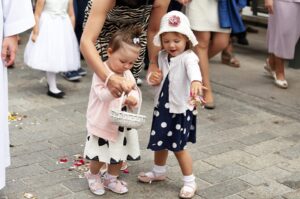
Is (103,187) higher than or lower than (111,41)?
lower

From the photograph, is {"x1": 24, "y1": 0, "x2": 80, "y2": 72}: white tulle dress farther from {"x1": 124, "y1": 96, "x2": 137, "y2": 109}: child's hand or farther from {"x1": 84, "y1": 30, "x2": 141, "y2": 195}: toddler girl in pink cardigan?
{"x1": 124, "y1": 96, "x2": 137, "y2": 109}: child's hand

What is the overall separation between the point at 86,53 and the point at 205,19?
2402mm

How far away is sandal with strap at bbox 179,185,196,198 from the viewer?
3703mm

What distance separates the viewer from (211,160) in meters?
4.40

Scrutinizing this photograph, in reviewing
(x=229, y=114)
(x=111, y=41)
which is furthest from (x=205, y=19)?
(x=111, y=41)

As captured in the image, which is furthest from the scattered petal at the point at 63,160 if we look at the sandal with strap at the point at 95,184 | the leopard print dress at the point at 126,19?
the leopard print dress at the point at 126,19

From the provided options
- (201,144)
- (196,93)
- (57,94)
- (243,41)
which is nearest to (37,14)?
(57,94)

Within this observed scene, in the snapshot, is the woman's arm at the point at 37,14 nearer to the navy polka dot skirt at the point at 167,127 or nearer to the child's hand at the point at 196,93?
the navy polka dot skirt at the point at 167,127

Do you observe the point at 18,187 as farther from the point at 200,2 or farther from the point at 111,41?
the point at 200,2

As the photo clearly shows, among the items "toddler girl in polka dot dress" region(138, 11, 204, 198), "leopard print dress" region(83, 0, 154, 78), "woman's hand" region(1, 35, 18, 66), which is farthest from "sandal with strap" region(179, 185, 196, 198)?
"woman's hand" region(1, 35, 18, 66)

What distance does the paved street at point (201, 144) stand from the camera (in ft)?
12.7

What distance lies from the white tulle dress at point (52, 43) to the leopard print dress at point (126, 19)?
2.10 m

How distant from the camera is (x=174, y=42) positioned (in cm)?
356

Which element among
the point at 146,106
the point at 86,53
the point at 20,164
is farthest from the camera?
the point at 146,106
